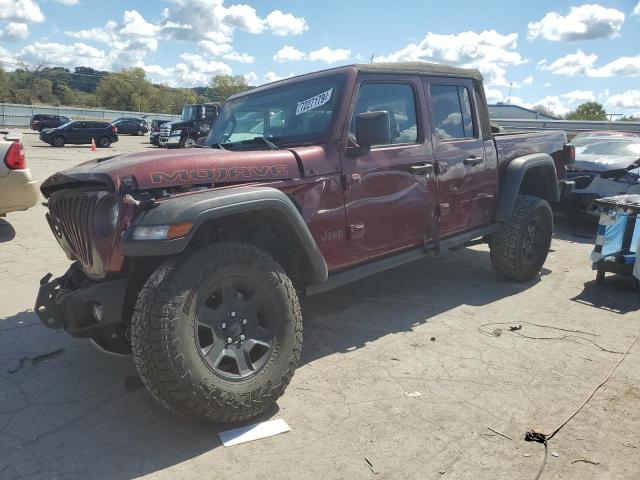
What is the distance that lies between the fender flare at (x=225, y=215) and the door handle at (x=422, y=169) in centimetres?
122

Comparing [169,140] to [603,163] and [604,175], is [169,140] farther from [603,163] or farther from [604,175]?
[604,175]

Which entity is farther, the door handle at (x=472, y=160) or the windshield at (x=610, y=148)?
the windshield at (x=610, y=148)

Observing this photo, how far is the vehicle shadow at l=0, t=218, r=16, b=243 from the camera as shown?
21.3ft

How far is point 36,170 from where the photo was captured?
13094 millimetres

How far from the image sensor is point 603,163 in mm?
8016

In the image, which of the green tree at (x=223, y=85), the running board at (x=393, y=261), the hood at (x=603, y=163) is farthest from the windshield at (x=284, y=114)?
the green tree at (x=223, y=85)

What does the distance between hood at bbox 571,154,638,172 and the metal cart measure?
3125 millimetres

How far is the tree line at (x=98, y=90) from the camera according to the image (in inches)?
2904

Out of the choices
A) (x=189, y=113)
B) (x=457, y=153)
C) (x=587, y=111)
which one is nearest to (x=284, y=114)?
(x=457, y=153)

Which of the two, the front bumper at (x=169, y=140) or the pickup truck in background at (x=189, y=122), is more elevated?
the pickup truck in background at (x=189, y=122)

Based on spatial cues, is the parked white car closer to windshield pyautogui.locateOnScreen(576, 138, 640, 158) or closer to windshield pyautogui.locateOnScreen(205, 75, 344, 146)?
windshield pyautogui.locateOnScreen(205, 75, 344, 146)

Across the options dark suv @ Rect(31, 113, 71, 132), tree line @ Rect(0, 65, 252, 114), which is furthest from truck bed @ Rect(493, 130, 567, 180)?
tree line @ Rect(0, 65, 252, 114)

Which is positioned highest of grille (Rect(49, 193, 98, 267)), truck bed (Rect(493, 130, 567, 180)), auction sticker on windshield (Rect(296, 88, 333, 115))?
auction sticker on windshield (Rect(296, 88, 333, 115))

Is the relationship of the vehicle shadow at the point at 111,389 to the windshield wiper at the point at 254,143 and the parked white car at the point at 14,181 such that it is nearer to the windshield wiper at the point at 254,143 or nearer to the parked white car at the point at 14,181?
the windshield wiper at the point at 254,143
